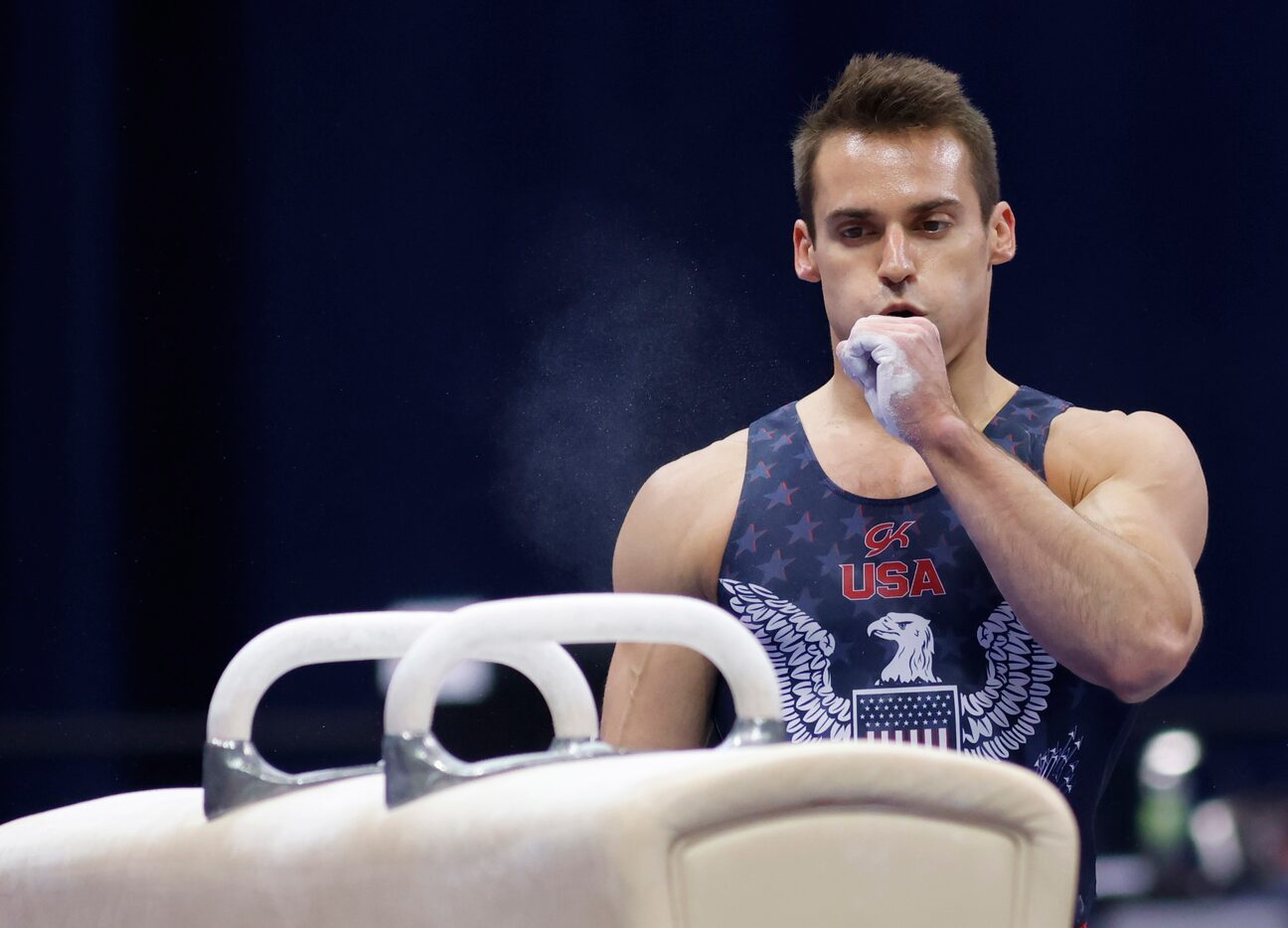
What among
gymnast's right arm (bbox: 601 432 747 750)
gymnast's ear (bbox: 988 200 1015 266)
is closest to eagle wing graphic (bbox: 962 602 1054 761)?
gymnast's right arm (bbox: 601 432 747 750)

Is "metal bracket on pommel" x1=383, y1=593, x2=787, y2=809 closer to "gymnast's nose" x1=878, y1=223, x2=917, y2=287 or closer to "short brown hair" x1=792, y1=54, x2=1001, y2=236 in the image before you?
"gymnast's nose" x1=878, y1=223, x2=917, y2=287

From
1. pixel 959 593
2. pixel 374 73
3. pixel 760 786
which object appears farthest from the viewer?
pixel 374 73

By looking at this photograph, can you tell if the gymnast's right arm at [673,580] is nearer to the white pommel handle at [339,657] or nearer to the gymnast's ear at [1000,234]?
the gymnast's ear at [1000,234]

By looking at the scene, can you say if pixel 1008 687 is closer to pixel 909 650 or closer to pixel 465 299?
pixel 909 650

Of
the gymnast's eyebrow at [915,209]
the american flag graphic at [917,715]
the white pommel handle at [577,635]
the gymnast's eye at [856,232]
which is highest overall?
the gymnast's eyebrow at [915,209]

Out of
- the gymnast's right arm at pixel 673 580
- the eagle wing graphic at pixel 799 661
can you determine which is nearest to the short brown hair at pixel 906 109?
the gymnast's right arm at pixel 673 580

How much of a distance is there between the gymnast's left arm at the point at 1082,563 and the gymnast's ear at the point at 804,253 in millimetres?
550

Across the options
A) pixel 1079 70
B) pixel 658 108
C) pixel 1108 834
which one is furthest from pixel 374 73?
pixel 1108 834

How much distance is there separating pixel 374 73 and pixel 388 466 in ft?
2.97

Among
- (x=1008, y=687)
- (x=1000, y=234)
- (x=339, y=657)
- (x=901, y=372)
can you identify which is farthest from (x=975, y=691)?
(x=339, y=657)

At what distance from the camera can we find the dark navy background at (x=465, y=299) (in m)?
3.54

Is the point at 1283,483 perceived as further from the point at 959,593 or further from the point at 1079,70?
the point at 959,593

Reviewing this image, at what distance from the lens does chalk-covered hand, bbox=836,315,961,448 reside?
224 cm

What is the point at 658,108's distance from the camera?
147 inches
